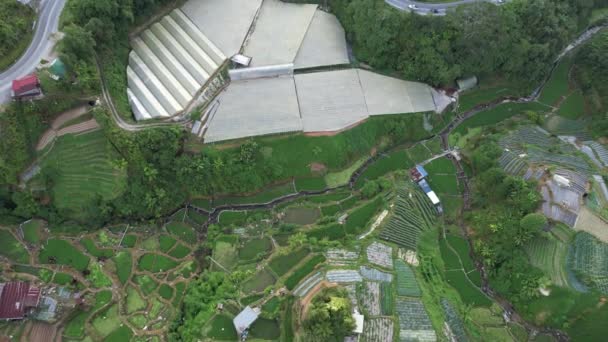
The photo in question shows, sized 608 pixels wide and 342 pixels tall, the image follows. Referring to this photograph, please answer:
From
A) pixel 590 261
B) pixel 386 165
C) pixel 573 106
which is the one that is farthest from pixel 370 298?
pixel 573 106

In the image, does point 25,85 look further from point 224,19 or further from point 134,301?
point 134,301

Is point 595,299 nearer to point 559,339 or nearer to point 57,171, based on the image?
point 559,339

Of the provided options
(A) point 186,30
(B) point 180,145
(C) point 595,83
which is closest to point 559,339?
(C) point 595,83

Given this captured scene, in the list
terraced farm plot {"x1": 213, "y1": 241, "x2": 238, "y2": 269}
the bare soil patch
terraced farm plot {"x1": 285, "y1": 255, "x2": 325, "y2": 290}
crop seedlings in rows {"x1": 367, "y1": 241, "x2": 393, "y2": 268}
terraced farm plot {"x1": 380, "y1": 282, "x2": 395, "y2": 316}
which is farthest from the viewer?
terraced farm plot {"x1": 213, "y1": 241, "x2": 238, "y2": 269}

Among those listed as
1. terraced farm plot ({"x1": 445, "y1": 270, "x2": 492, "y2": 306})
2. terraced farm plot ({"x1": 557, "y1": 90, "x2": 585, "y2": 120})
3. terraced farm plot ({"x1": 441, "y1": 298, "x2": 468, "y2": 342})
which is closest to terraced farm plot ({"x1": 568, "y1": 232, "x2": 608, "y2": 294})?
terraced farm plot ({"x1": 445, "y1": 270, "x2": 492, "y2": 306})

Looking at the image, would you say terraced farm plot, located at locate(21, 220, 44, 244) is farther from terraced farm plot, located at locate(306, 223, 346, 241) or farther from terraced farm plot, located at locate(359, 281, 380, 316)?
terraced farm plot, located at locate(359, 281, 380, 316)

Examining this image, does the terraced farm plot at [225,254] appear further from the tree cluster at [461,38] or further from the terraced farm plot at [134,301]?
the tree cluster at [461,38]

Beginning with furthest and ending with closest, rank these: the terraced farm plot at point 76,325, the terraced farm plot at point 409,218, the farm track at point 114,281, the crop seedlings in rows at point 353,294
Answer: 1. the terraced farm plot at point 409,218
2. the farm track at point 114,281
3. the terraced farm plot at point 76,325
4. the crop seedlings in rows at point 353,294

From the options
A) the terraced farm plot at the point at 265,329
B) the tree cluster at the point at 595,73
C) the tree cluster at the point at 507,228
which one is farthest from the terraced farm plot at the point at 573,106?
the terraced farm plot at the point at 265,329
